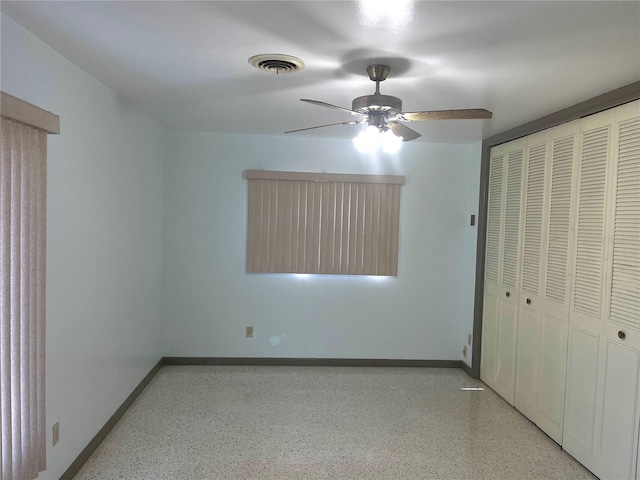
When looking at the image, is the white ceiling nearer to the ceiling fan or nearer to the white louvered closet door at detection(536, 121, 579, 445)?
the ceiling fan

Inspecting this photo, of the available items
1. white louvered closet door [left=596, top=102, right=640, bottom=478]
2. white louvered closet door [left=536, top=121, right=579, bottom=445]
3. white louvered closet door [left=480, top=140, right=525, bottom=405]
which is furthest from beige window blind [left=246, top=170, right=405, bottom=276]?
white louvered closet door [left=596, top=102, right=640, bottom=478]

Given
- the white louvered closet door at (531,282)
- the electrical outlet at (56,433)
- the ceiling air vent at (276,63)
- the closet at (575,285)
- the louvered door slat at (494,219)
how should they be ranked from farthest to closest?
1. the louvered door slat at (494,219)
2. the white louvered closet door at (531,282)
3. the closet at (575,285)
4. the electrical outlet at (56,433)
5. the ceiling air vent at (276,63)

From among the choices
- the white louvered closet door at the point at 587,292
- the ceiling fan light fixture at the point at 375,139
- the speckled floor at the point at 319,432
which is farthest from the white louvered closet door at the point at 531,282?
the ceiling fan light fixture at the point at 375,139

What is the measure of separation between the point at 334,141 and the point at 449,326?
224cm

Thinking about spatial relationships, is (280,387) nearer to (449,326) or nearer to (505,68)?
(449,326)

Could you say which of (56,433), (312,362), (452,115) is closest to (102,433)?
(56,433)

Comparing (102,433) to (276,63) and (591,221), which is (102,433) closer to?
(276,63)

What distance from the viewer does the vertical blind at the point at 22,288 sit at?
5.76 feet

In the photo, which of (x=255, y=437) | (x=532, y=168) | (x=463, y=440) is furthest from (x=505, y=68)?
(x=255, y=437)

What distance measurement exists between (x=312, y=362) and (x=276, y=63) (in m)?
3.12

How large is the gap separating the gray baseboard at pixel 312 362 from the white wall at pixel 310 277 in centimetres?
5

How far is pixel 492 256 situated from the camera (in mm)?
3992

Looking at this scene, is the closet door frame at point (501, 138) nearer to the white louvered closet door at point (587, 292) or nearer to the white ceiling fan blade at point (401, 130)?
the white louvered closet door at point (587, 292)

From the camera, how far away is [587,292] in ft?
8.99
